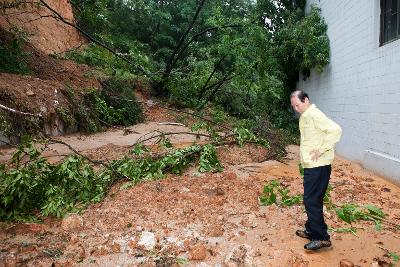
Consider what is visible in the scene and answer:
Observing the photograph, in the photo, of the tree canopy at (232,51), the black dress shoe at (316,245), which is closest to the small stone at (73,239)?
the black dress shoe at (316,245)

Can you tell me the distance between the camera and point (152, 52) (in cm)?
2000

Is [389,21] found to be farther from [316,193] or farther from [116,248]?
[116,248]

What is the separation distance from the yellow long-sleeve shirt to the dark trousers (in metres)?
0.07

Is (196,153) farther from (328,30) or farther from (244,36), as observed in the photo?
(244,36)

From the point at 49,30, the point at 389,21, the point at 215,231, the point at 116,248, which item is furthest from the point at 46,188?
the point at 49,30

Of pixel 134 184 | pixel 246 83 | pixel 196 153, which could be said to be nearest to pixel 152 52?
pixel 246 83

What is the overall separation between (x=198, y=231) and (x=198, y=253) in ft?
2.02

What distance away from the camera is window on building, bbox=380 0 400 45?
6066 millimetres

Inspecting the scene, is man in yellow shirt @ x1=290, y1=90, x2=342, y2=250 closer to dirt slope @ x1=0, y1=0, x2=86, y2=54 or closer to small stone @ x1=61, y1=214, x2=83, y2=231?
small stone @ x1=61, y1=214, x2=83, y2=231

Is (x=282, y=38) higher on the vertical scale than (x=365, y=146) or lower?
higher

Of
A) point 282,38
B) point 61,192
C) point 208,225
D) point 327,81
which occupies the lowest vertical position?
point 208,225

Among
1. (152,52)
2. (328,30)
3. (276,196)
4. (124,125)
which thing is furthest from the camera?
(152,52)

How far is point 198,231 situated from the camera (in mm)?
3990

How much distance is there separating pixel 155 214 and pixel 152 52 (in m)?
16.7
